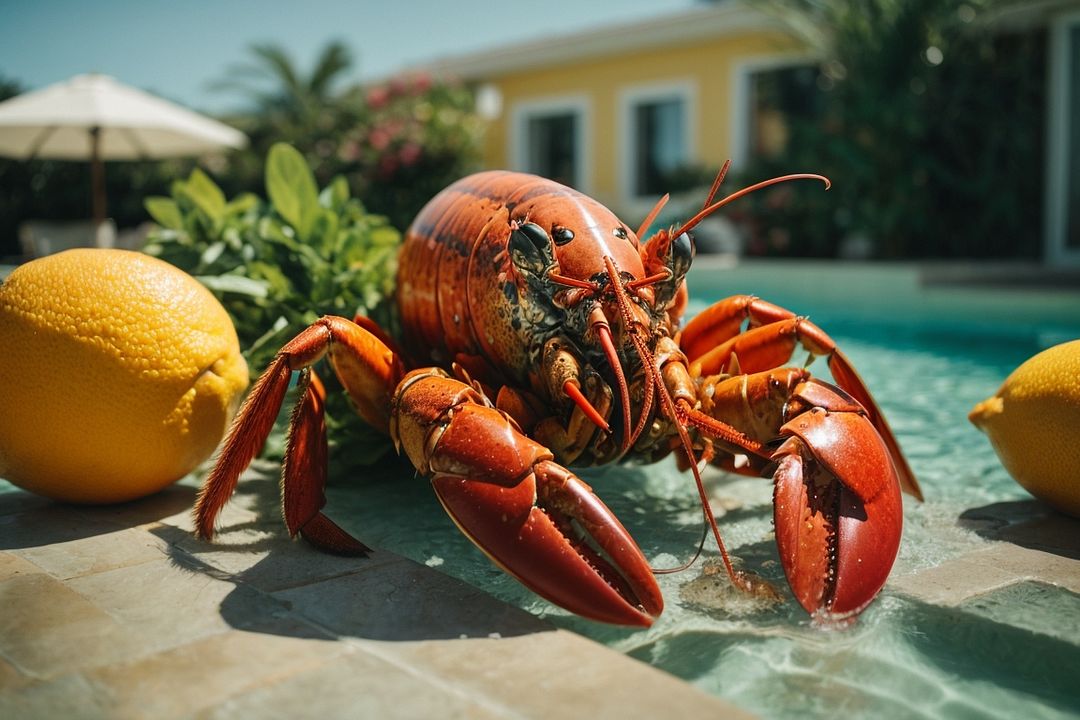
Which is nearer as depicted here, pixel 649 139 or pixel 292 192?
pixel 292 192

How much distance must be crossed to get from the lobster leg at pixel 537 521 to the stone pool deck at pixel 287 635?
4.4 inches

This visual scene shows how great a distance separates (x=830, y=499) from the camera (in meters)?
2.35

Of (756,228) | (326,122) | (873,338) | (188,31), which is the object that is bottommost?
(873,338)

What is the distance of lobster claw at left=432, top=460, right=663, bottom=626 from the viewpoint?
204 cm

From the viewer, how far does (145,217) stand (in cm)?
1653

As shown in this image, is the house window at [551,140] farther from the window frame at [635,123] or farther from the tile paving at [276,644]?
the tile paving at [276,644]

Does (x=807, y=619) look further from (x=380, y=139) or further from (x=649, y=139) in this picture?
(x=649, y=139)

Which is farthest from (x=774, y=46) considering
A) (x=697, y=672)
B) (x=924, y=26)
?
(x=697, y=672)

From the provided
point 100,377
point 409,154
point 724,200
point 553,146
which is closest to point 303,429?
point 100,377

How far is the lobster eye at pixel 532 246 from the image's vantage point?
2.61 metres

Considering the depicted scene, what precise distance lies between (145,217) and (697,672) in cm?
1659

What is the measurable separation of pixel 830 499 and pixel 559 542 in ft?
2.46

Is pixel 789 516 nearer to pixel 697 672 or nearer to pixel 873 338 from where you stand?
pixel 697 672

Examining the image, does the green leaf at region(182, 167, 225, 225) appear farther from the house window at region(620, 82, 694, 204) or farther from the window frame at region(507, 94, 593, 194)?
the window frame at region(507, 94, 593, 194)
